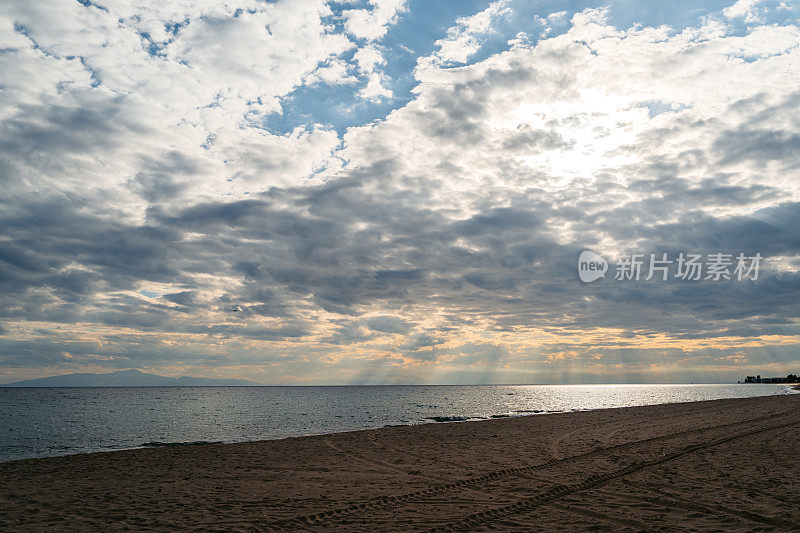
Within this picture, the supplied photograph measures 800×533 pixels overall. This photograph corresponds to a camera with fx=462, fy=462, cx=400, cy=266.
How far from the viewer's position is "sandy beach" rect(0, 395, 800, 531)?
507 inches

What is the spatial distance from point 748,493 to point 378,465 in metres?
14.4

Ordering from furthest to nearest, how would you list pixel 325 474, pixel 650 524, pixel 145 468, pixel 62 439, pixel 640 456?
1. pixel 62 439
2. pixel 145 468
3. pixel 640 456
4. pixel 325 474
5. pixel 650 524

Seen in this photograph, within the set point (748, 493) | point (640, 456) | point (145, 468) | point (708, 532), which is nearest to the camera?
point (708, 532)

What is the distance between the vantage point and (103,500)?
16.3 m

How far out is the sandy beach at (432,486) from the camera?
42.2ft

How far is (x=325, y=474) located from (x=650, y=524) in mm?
13028

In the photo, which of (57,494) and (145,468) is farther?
(145,468)

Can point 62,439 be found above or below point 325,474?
below

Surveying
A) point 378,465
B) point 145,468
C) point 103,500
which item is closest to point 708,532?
point 378,465

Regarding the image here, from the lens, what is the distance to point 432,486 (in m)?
17.1

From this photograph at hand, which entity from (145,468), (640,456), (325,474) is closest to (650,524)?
(640,456)

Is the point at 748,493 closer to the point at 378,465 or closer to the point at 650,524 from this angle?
the point at 650,524

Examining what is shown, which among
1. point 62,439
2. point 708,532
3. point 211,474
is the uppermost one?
point 708,532

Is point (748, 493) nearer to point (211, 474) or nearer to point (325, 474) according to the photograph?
point (325, 474)
